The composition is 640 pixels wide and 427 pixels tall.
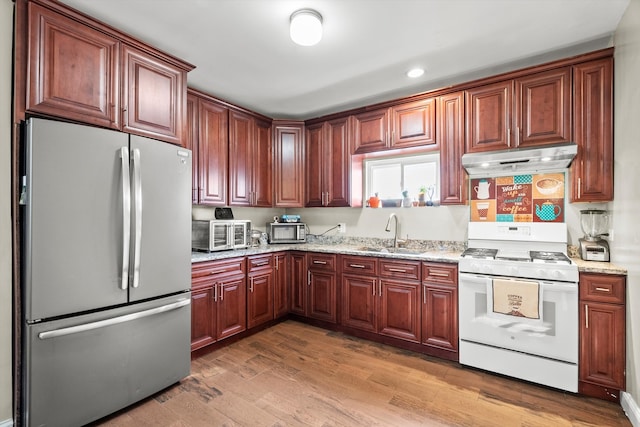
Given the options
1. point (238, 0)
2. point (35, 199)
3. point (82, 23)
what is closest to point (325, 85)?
point (238, 0)

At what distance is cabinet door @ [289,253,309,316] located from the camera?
3.45 m

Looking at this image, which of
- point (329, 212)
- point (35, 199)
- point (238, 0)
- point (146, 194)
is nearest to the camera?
point (35, 199)

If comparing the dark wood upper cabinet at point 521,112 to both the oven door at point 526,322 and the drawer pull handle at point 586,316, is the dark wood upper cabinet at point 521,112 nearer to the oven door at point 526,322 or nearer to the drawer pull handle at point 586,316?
the oven door at point 526,322

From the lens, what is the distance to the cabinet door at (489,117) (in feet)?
8.42

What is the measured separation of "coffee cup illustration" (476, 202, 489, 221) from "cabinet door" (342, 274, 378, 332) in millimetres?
1230

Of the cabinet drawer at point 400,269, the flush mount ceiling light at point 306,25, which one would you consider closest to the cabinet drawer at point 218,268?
the cabinet drawer at point 400,269

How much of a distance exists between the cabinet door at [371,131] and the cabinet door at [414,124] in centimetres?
9

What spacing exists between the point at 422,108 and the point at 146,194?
261 centimetres

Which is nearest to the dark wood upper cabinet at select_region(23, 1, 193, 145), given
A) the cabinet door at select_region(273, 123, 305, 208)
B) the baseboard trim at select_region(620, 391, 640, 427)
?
the cabinet door at select_region(273, 123, 305, 208)

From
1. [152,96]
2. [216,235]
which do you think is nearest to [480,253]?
[216,235]

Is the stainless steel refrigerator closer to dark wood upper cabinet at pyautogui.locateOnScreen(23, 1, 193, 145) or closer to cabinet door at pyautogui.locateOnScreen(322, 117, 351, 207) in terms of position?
dark wood upper cabinet at pyautogui.locateOnScreen(23, 1, 193, 145)

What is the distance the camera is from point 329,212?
13.1 ft

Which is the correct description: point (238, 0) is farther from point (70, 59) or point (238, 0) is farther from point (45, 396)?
point (45, 396)

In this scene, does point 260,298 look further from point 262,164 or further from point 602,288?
point 602,288
